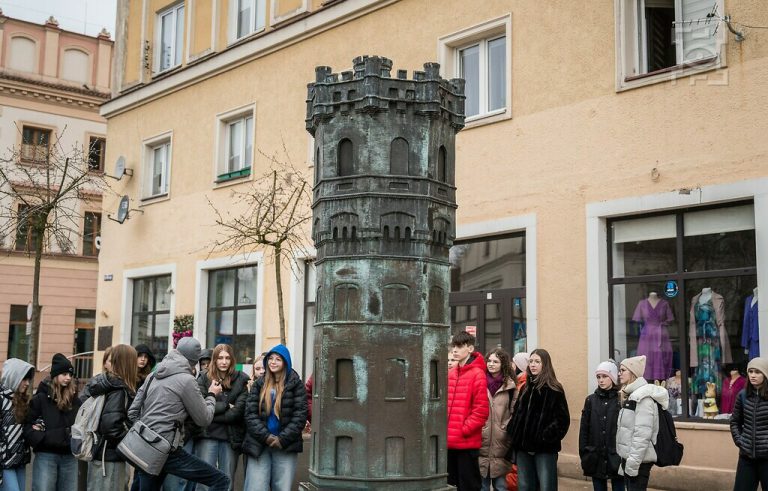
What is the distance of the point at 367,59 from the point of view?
638cm

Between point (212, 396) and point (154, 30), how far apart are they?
1537 cm

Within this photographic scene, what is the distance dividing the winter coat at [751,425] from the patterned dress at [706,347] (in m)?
2.60

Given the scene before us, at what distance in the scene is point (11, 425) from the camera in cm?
797

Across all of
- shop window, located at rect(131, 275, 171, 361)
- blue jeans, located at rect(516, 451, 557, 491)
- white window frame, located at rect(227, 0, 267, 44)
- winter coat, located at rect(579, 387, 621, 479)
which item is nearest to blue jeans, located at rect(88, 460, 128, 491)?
blue jeans, located at rect(516, 451, 557, 491)

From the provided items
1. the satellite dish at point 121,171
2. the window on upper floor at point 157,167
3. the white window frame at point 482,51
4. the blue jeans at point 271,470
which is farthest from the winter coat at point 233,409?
the satellite dish at point 121,171

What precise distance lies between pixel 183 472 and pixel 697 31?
819 centimetres

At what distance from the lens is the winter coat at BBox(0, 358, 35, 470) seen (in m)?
7.70

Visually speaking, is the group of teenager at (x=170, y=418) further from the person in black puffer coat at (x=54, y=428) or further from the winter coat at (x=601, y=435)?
the winter coat at (x=601, y=435)

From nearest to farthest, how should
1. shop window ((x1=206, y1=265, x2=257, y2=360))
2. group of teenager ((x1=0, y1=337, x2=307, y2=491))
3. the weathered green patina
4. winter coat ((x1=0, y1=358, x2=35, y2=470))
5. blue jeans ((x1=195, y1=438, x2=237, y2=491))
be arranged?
the weathered green patina → group of teenager ((x1=0, y1=337, x2=307, y2=491)) → winter coat ((x1=0, y1=358, x2=35, y2=470)) → blue jeans ((x1=195, y1=438, x2=237, y2=491)) → shop window ((x1=206, y1=265, x2=257, y2=360))

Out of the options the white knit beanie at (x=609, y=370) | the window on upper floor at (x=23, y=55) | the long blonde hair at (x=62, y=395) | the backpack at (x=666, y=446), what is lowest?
the backpack at (x=666, y=446)

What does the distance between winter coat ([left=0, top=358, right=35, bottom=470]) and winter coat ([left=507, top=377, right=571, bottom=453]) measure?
179 inches

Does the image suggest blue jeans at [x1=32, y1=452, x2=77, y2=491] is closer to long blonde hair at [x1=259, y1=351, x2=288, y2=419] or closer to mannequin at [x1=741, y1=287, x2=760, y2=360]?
long blonde hair at [x1=259, y1=351, x2=288, y2=419]

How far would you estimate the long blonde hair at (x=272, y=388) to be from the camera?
8430 millimetres

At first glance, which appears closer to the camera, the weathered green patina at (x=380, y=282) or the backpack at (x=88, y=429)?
the weathered green patina at (x=380, y=282)
